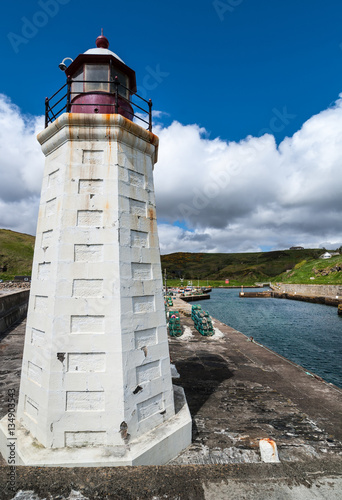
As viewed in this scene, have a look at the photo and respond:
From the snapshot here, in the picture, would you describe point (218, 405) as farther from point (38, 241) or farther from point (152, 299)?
point (38, 241)

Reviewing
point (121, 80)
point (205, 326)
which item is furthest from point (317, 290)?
point (121, 80)

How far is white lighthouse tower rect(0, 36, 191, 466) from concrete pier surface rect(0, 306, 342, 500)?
2.28 feet

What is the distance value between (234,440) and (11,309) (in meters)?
17.5

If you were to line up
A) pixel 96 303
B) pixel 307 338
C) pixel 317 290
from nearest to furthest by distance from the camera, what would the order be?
pixel 96 303, pixel 307 338, pixel 317 290

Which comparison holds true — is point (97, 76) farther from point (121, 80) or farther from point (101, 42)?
point (101, 42)

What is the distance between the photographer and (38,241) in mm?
4836

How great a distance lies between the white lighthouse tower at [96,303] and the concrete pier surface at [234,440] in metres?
0.70

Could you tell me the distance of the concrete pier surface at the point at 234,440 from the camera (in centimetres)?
304

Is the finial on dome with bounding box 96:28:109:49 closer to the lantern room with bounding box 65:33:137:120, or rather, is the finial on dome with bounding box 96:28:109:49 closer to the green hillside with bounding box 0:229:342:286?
the lantern room with bounding box 65:33:137:120

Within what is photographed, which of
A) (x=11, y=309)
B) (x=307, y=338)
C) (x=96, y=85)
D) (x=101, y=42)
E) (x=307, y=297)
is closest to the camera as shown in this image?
(x=96, y=85)

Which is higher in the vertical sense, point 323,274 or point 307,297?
point 323,274

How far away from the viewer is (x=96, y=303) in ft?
13.9

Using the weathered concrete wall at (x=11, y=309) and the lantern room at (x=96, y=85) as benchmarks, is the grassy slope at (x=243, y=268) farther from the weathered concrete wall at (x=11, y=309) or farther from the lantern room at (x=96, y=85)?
the lantern room at (x=96, y=85)

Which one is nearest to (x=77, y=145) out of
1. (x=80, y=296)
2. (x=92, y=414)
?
(x=80, y=296)
